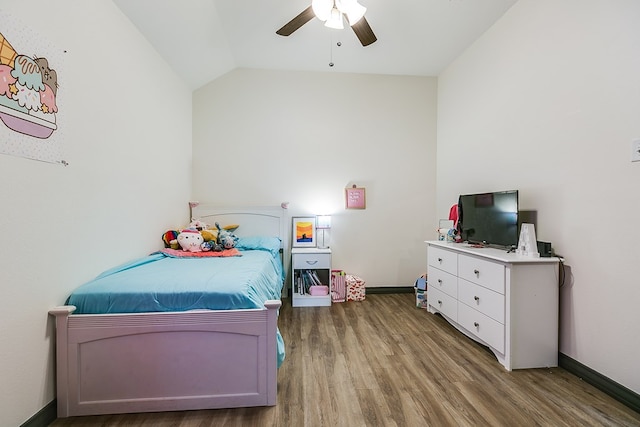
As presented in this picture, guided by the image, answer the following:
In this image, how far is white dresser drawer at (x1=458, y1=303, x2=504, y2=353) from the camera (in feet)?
6.52

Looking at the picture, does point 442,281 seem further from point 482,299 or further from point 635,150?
point 635,150

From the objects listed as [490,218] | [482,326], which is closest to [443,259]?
[490,218]

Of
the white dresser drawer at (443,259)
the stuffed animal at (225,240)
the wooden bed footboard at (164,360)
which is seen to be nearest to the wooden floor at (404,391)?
the wooden bed footboard at (164,360)

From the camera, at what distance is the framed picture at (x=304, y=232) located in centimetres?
354

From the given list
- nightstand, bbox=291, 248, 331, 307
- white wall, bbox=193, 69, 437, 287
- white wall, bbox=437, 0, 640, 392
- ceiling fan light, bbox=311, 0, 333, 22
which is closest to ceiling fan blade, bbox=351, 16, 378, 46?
ceiling fan light, bbox=311, 0, 333, 22

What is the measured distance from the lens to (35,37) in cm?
139

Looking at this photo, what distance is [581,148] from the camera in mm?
1859

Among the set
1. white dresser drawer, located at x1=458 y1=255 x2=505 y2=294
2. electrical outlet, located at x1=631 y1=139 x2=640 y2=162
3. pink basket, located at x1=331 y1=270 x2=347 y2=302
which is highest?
electrical outlet, located at x1=631 y1=139 x2=640 y2=162

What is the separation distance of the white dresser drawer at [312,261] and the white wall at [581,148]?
181 centimetres

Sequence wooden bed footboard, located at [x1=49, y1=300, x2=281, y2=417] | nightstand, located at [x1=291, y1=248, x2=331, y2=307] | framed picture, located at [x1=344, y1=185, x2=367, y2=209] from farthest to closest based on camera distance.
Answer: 1. framed picture, located at [x1=344, y1=185, x2=367, y2=209]
2. nightstand, located at [x1=291, y1=248, x2=331, y2=307]
3. wooden bed footboard, located at [x1=49, y1=300, x2=281, y2=417]

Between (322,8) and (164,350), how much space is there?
2239mm

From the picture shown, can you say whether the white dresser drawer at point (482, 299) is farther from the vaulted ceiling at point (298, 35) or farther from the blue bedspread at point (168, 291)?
the vaulted ceiling at point (298, 35)

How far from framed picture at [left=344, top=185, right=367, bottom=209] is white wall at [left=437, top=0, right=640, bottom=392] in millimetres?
1441

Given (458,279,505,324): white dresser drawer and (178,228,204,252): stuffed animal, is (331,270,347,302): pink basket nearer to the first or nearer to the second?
(458,279,505,324): white dresser drawer
